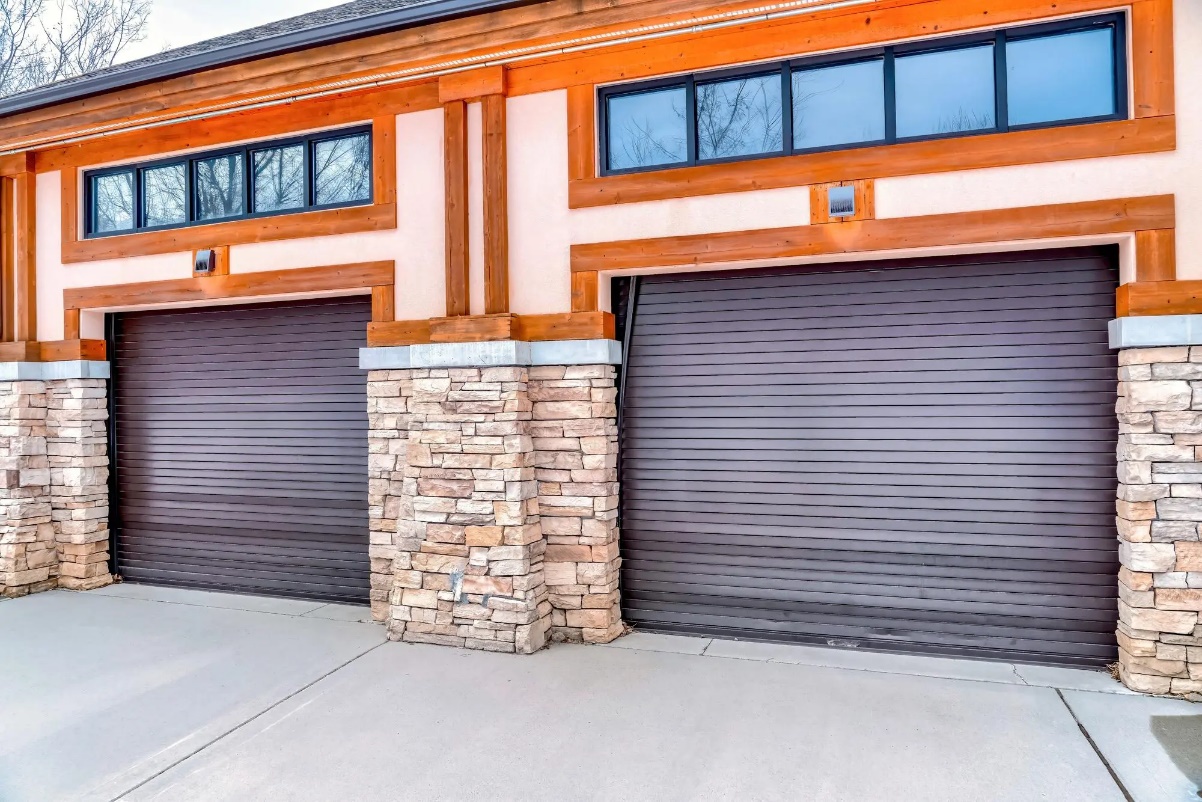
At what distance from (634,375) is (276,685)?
3410 mm

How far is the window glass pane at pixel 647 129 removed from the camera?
18.4 feet

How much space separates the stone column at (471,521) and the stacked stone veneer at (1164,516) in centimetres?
399

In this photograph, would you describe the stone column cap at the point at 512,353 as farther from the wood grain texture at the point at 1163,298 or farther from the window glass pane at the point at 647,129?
the wood grain texture at the point at 1163,298

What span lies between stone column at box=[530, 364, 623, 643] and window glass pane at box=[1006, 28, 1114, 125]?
342 cm

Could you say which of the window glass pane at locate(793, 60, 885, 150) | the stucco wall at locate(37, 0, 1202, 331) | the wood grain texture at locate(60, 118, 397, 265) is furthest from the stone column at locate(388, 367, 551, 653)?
the window glass pane at locate(793, 60, 885, 150)

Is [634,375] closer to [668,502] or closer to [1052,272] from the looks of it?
[668,502]

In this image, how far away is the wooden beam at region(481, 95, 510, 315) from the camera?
19.1 feet

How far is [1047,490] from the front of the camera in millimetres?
5070

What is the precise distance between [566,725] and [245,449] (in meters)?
4.63

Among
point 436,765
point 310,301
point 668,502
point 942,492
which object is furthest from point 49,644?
point 942,492

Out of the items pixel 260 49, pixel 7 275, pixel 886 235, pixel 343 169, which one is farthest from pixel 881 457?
pixel 7 275

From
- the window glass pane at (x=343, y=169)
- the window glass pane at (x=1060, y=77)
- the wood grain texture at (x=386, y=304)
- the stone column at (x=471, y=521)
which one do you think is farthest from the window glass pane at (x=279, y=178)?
the window glass pane at (x=1060, y=77)

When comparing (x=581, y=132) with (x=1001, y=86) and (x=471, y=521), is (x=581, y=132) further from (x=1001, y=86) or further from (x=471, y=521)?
(x=471, y=521)

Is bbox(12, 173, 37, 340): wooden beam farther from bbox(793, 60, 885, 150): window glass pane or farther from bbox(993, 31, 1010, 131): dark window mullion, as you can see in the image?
bbox(993, 31, 1010, 131): dark window mullion
